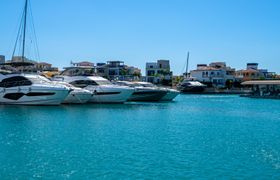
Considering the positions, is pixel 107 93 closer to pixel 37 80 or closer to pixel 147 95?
pixel 147 95

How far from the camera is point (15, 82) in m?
44.7

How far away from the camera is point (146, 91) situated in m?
60.0

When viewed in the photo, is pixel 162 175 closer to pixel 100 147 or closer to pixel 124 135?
pixel 100 147

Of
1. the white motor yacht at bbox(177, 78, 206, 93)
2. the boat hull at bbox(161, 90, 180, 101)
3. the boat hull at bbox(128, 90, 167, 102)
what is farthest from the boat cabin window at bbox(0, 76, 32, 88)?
the white motor yacht at bbox(177, 78, 206, 93)

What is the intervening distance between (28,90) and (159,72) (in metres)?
95.7

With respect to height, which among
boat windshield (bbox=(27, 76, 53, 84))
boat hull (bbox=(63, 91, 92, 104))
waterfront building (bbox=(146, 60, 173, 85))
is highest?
waterfront building (bbox=(146, 60, 173, 85))

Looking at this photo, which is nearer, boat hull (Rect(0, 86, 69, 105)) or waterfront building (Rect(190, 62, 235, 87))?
boat hull (Rect(0, 86, 69, 105))

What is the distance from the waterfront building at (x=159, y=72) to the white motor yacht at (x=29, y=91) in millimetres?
87233

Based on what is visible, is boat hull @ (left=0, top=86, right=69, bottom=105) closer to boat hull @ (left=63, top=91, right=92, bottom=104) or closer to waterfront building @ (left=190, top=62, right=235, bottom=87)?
boat hull @ (left=63, top=91, right=92, bottom=104)

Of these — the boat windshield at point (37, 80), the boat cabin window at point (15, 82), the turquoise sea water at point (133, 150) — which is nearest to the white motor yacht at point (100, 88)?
the boat windshield at point (37, 80)

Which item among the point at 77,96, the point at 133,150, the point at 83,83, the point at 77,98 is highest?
the point at 83,83

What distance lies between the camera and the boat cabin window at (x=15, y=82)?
4425 centimetres

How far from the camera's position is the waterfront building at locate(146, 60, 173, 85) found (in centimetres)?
13188

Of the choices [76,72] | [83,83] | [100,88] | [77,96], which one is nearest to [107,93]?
[100,88]
